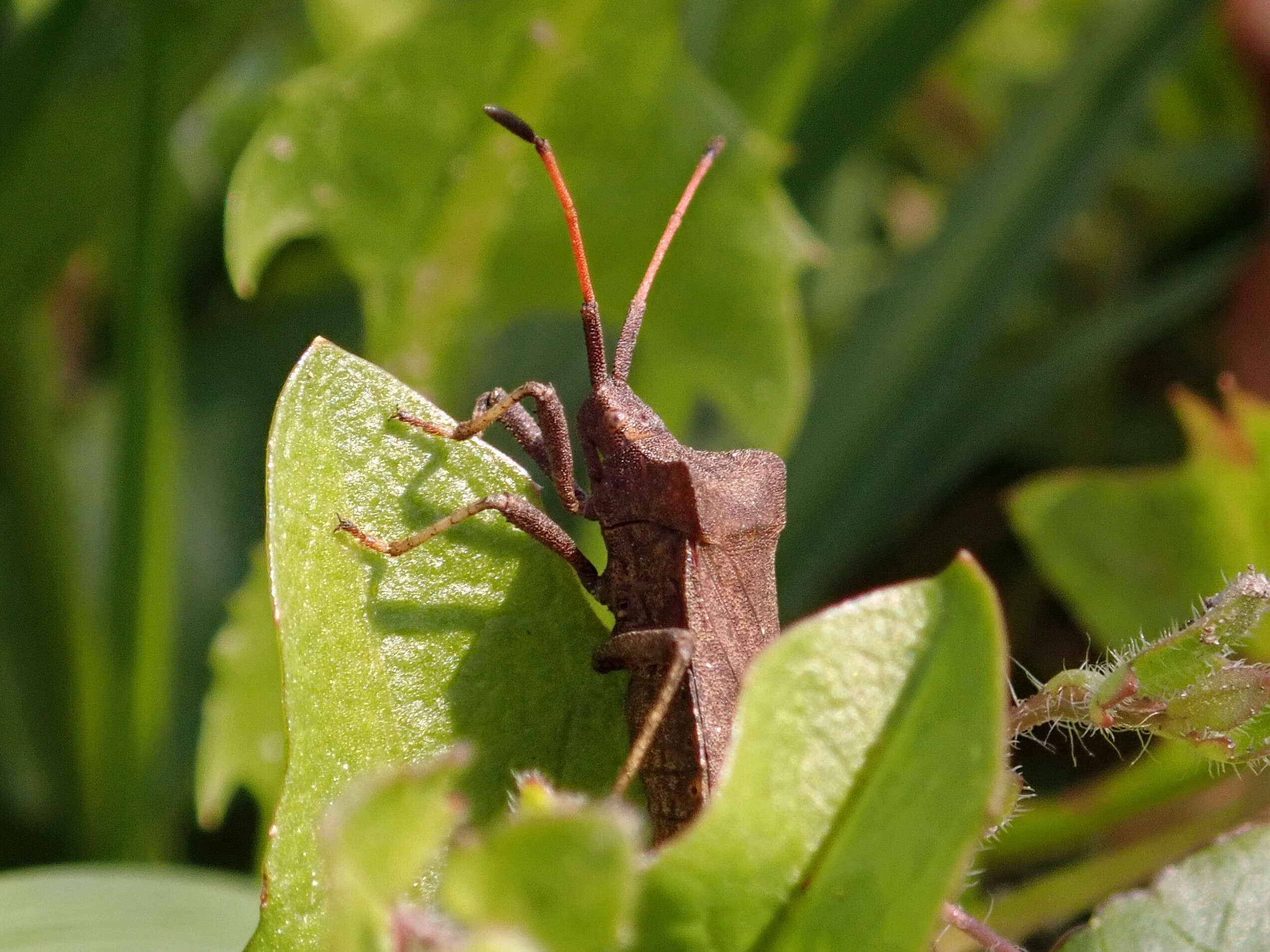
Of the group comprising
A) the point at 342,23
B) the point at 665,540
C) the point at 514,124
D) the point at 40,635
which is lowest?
the point at 40,635

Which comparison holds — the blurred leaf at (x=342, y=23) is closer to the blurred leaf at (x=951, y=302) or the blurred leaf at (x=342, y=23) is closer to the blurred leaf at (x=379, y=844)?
the blurred leaf at (x=951, y=302)

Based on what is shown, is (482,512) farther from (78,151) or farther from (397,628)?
(78,151)

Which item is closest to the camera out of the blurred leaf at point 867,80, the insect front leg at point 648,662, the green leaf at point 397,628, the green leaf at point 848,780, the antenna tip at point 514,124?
the green leaf at point 848,780

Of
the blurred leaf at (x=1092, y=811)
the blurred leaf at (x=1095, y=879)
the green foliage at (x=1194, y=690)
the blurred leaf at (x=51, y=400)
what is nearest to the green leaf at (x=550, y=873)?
the green foliage at (x=1194, y=690)

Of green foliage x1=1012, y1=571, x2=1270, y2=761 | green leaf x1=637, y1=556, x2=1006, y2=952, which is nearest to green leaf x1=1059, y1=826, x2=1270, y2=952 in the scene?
green foliage x1=1012, y1=571, x2=1270, y2=761

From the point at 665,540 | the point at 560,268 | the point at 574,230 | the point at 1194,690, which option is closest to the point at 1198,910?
the point at 1194,690

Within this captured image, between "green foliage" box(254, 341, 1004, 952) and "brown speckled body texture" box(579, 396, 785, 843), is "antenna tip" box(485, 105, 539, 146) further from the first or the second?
"green foliage" box(254, 341, 1004, 952)
